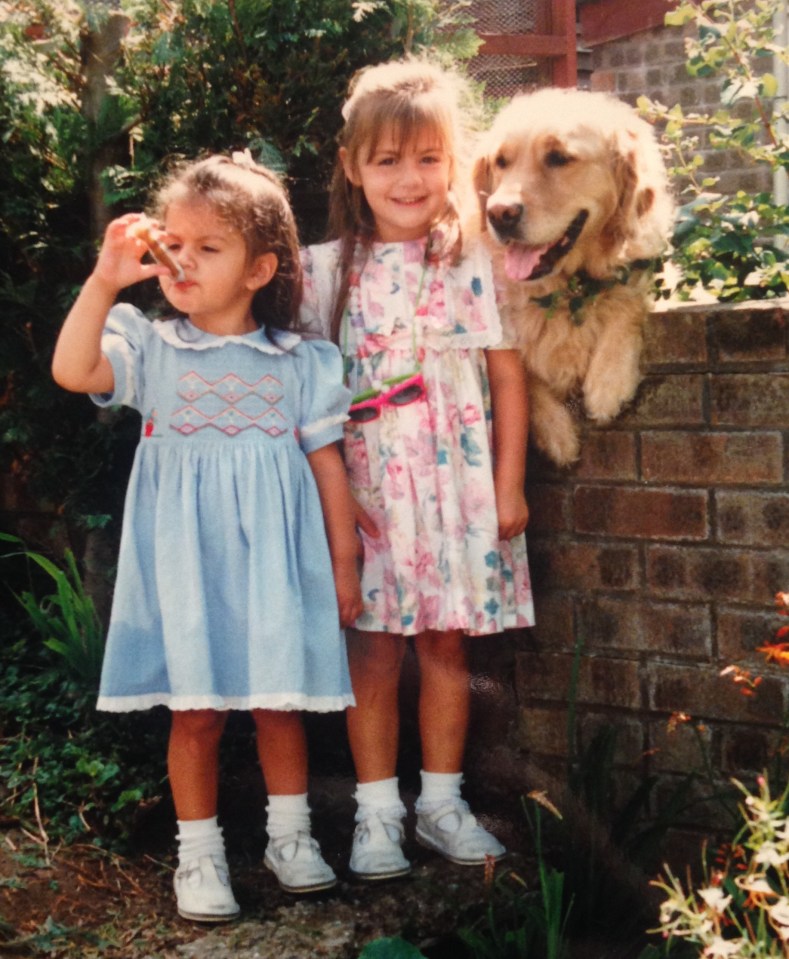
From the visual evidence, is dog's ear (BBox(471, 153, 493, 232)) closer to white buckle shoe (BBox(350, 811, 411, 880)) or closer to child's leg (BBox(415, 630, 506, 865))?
child's leg (BBox(415, 630, 506, 865))

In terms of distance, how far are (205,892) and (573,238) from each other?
1.69 meters

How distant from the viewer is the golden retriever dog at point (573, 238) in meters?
2.75

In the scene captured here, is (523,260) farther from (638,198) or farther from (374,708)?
(374,708)

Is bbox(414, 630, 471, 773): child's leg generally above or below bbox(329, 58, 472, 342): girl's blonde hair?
below

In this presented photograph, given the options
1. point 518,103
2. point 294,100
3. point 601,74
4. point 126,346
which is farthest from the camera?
point 601,74

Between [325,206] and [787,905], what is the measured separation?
2.26m

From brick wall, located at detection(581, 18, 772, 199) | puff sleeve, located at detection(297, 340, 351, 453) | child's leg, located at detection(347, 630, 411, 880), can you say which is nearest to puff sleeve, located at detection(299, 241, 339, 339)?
puff sleeve, located at detection(297, 340, 351, 453)

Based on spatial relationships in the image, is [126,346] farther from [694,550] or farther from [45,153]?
[694,550]

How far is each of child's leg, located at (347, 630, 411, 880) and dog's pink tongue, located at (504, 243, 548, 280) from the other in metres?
0.93

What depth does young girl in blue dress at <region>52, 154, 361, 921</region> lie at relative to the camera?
262 cm

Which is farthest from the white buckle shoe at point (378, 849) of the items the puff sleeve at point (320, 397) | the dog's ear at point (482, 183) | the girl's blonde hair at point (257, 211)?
the dog's ear at point (482, 183)

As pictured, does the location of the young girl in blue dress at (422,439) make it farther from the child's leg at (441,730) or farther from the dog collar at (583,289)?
the dog collar at (583,289)

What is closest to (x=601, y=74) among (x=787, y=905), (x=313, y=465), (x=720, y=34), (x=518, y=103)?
(x=720, y=34)

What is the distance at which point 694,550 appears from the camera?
2.85 meters
